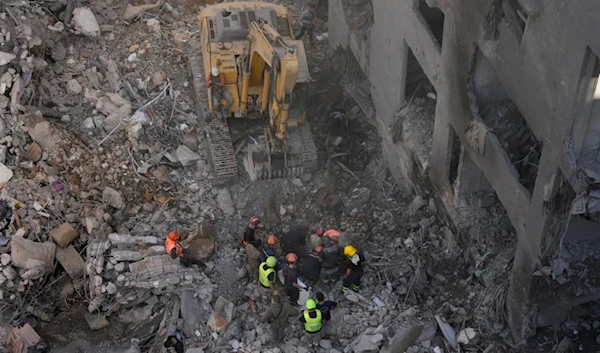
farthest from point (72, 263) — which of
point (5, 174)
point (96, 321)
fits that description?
point (5, 174)

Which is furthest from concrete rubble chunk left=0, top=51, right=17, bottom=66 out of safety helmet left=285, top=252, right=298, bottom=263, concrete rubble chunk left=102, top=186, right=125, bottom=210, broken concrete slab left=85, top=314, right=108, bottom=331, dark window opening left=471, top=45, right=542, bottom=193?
dark window opening left=471, top=45, right=542, bottom=193

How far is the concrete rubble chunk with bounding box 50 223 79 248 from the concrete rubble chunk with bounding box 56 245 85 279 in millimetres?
215

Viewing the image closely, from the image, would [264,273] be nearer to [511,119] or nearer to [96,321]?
[96,321]

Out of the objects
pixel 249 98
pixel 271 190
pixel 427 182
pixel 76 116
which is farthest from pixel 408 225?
pixel 76 116

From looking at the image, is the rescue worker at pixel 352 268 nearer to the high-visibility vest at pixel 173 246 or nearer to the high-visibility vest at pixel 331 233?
the high-visibility vest at pixel 331 233

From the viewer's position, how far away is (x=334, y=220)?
17.6 metres

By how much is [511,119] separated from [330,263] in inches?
163

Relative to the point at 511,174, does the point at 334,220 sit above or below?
below

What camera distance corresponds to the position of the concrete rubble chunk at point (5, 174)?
17.8 meters

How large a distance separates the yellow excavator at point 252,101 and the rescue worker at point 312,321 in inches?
158

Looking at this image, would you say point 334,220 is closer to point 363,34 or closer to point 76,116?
point 363,34

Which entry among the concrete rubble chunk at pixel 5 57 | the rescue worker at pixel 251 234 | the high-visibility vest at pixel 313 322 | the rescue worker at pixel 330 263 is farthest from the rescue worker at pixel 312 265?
the concrete rubble chunk at pixel 5 57

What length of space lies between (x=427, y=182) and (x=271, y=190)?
3362mm

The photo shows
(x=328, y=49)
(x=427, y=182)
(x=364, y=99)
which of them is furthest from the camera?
(x=328, y=49)
